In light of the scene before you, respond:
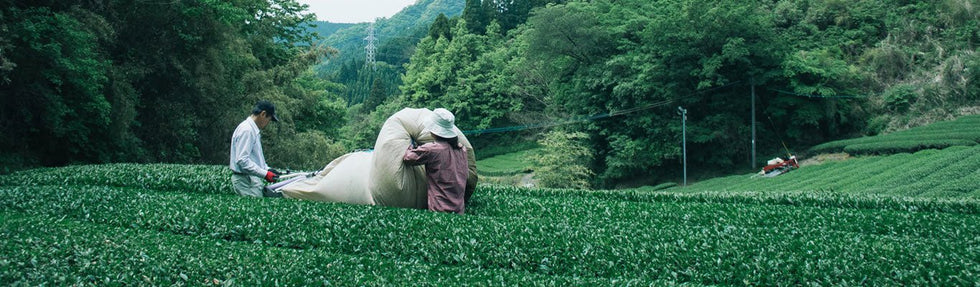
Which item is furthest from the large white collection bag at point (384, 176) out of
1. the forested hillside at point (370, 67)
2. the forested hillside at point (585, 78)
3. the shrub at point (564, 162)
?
the forested hillside at point (370, 67)

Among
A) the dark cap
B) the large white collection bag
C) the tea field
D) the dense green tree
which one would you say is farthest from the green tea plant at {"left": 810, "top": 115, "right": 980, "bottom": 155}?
the dense green tree

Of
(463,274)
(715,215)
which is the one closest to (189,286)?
(463,274)

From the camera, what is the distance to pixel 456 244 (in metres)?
6.49

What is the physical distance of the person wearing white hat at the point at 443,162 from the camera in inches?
321

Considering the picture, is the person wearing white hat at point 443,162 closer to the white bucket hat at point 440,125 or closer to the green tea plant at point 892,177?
the white bucket hat at point 440,125

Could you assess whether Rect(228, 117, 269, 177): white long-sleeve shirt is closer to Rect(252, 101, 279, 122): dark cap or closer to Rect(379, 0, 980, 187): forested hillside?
Rect(252, 101, 279, 122): dark cap

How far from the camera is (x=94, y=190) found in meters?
9.87

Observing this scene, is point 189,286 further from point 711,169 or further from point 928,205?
point 711,169

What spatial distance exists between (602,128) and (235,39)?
1119 inches

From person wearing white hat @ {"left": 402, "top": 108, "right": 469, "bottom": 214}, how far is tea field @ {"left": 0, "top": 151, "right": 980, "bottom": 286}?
671mm

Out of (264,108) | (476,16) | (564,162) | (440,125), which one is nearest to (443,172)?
(440,125)

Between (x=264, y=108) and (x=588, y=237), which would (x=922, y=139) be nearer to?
(x=588, y=237)

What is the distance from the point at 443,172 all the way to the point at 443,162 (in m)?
0.13

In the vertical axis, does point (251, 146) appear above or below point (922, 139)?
above
